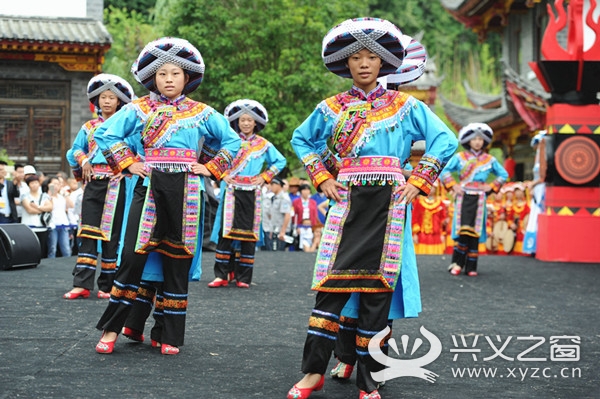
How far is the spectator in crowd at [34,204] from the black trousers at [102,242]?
16.3 ft

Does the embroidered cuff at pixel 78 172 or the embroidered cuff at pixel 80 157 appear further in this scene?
the embroidered cuff at pixel 78 172

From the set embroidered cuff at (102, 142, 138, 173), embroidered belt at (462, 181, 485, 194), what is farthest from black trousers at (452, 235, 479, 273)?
embroidered cuff at (102, 142, 138, 173)

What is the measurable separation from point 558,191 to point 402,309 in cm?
1033

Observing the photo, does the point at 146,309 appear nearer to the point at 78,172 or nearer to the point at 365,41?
the point at 365,41

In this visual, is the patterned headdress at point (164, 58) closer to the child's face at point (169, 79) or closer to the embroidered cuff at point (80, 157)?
the child's face at point (169, 79)

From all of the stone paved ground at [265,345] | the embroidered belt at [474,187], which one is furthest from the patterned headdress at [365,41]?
the embroidered belt at [474,187]

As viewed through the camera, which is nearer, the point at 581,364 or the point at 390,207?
the point at 390,207

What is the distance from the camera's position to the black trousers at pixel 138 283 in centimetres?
566

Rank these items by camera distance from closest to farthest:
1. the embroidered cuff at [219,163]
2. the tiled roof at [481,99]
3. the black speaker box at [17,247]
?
the embroidered cuff at [219,163] → the black speaker box at [17,247] → the tiled roof at [481,99]

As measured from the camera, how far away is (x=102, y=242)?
8.39m

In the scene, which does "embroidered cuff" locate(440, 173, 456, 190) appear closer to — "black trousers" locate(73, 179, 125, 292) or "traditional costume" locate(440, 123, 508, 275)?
"traditional costume" locate(440, 123, 508, 275)

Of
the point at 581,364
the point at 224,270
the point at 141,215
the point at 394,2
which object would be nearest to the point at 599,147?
the point at 224,270

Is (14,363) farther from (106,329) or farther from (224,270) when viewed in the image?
(224,270)

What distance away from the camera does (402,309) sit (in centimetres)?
476
